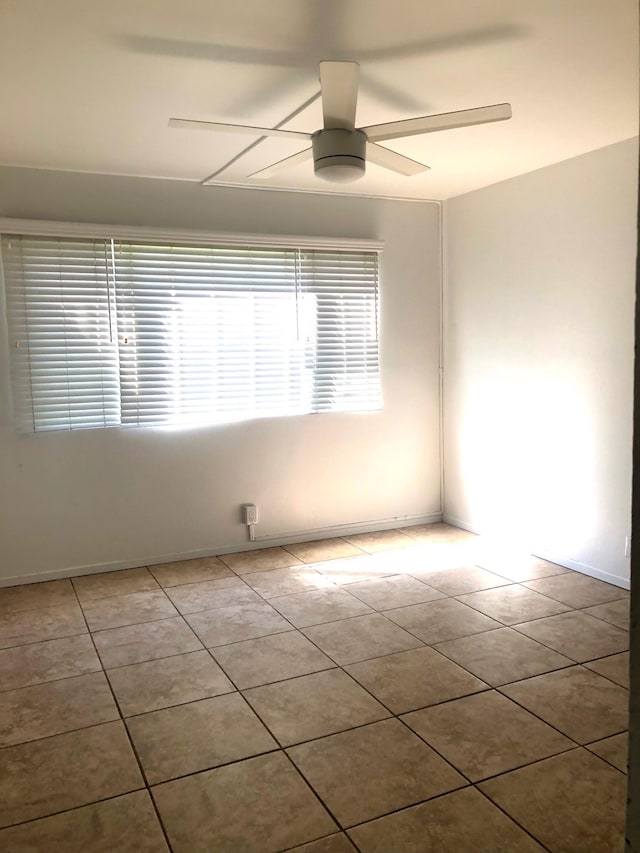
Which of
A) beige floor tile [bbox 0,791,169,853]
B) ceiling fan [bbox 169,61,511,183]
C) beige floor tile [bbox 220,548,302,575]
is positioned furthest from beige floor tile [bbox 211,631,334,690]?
ceiling fan [bbox 169,61,511,183]

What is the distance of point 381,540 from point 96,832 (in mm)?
3077

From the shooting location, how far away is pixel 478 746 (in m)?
2.36

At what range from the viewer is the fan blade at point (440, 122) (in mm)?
2430

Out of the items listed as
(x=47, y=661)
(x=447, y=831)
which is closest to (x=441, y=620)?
(x=447, y=831)

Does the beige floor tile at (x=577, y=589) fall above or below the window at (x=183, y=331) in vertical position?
below

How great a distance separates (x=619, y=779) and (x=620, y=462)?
6.41ft

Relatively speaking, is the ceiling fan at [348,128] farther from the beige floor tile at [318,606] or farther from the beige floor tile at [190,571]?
the beige floor tile at [190,571]

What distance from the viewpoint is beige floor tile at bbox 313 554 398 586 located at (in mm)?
4078

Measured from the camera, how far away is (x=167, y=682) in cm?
285

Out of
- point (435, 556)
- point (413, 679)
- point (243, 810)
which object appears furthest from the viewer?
point (435, 556)

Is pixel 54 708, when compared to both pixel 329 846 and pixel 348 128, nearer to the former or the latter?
pixel 329 846

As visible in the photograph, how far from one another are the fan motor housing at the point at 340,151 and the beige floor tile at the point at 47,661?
2293 millimetres

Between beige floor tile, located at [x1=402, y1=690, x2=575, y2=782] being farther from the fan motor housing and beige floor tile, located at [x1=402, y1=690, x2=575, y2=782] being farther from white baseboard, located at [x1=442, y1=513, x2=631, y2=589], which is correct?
the fan motor housing

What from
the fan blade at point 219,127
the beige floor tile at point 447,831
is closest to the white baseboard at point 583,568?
the beige floor tile at point 447,831
